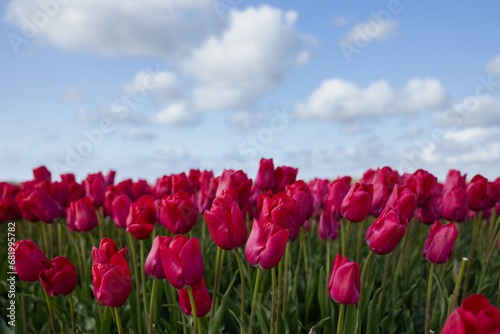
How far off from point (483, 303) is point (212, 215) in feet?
3.85

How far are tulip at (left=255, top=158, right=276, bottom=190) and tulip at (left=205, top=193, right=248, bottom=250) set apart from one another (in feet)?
4.33

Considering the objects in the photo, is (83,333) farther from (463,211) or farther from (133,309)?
(463,211)

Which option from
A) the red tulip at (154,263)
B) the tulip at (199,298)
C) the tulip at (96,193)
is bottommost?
the tulip at (199,298)

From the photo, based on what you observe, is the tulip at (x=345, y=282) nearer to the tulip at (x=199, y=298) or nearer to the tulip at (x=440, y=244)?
the tulip at (x=199, y=298)

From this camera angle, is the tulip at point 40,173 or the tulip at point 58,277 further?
the tulip at point 40,173

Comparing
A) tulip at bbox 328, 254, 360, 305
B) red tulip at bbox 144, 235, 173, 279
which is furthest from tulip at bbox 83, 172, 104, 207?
tulip at bbox 328, 254, 360, 305

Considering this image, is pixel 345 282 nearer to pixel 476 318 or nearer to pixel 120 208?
pixel 476 318

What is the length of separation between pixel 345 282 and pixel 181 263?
0.72m

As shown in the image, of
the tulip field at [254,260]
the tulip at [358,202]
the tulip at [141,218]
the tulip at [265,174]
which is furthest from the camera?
the tulip at [265,174]

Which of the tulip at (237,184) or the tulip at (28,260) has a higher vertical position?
the tulip at (237,184)

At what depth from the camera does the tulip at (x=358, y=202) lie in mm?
2562

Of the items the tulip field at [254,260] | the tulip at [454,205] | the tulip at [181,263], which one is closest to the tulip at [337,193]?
the tulip field at [254,260]

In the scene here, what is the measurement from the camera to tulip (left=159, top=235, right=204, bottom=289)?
1940 millimetres

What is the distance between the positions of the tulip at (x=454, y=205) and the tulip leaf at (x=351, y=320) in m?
1.59
